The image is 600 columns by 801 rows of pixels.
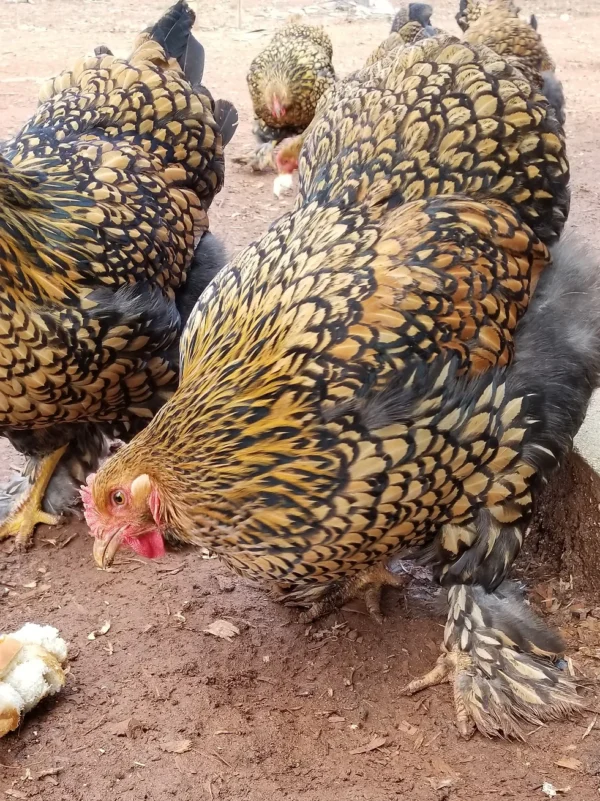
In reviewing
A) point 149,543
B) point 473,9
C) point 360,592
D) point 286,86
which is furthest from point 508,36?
point 149,543

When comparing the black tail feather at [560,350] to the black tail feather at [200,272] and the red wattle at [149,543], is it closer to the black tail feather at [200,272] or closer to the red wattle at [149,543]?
the red wattle at [149,543]

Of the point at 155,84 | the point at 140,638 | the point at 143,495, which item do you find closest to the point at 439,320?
the point at 143,495

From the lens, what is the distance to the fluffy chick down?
237 cm

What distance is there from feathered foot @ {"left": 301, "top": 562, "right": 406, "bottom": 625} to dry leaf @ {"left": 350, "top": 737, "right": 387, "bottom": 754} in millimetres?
532

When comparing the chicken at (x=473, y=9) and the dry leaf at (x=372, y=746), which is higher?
the chicken at (x=473, y=9)

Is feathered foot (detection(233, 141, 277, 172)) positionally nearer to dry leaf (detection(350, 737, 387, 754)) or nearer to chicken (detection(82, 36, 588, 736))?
chicken (detection(82, 36, 588, 736))

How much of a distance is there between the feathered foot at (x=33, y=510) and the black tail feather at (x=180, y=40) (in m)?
1.87

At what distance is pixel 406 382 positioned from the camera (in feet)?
7.17

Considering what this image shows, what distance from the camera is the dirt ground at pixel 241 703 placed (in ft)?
7.43

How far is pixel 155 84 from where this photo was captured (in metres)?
3.54

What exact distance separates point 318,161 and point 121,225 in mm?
779

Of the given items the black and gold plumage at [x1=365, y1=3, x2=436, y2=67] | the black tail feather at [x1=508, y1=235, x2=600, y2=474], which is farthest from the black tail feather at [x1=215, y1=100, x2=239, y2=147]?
the black and gold plumage at [x1=365, y1=3, x2=436, y2=67]

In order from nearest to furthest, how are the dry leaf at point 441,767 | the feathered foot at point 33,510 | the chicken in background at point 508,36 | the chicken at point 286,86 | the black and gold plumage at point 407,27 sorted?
the dry leaf at point 441,767, the feathered foot at point 33,510, the chicken in background at point 508,36, the black and gold plumage at point 407,27, the chicken at point 286,86

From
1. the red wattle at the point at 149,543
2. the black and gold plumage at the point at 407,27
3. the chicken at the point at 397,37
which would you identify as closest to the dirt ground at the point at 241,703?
the red wattle at the point at 149,543
